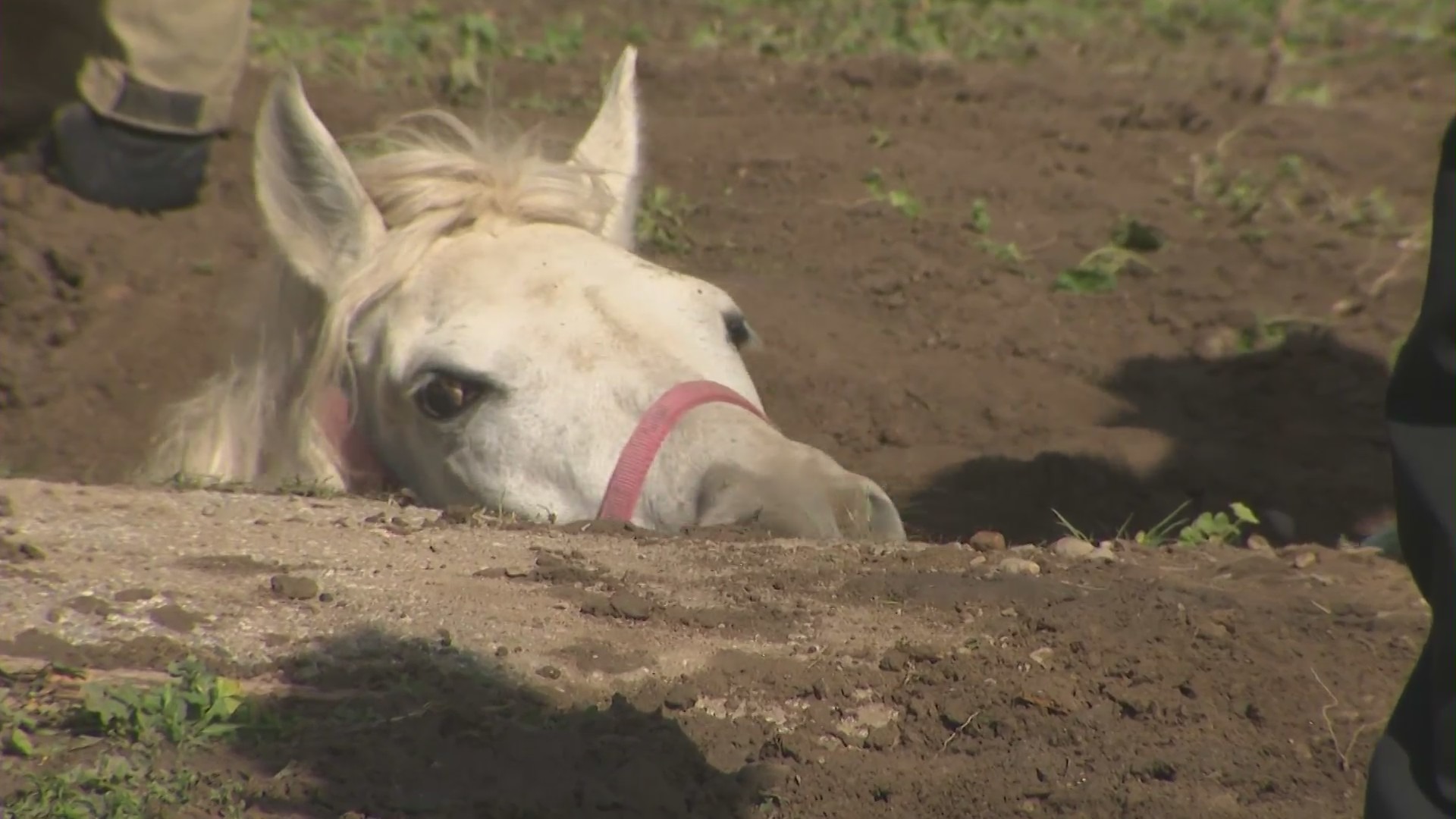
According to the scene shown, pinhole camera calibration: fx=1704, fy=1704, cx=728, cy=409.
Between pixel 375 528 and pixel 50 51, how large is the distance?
13.5 feet

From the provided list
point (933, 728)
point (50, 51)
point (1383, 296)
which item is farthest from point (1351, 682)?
point (50, 51)

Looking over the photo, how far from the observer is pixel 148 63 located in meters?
6.25

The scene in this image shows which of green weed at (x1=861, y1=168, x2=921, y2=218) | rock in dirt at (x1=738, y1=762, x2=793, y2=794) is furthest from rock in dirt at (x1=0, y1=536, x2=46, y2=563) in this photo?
green weed at (x1=861, y1=168, x2=921, y2=218)

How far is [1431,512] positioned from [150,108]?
559 centimetres

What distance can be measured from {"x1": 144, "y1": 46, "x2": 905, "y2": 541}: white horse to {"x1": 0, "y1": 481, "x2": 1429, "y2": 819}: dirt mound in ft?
1.05

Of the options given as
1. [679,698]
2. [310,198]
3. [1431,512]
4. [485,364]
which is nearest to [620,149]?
[310,198]

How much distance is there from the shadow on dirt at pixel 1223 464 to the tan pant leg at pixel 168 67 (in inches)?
127

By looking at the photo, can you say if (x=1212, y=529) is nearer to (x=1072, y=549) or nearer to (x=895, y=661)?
(x=1072, y=549)

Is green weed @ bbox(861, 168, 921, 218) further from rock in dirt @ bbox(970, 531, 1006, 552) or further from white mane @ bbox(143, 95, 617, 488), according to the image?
rock in dirt @ bbox(970, 531, 1006, 552)

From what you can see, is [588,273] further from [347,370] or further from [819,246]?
[819,246]

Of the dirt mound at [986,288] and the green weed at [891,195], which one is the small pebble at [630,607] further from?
the green weed at [891,195]

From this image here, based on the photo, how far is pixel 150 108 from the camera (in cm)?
624

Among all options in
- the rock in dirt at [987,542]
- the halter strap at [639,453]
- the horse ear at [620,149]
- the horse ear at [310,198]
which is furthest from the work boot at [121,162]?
the rock in dirt at [987,542]

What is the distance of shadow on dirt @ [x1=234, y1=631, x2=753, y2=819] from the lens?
2.18 metres
